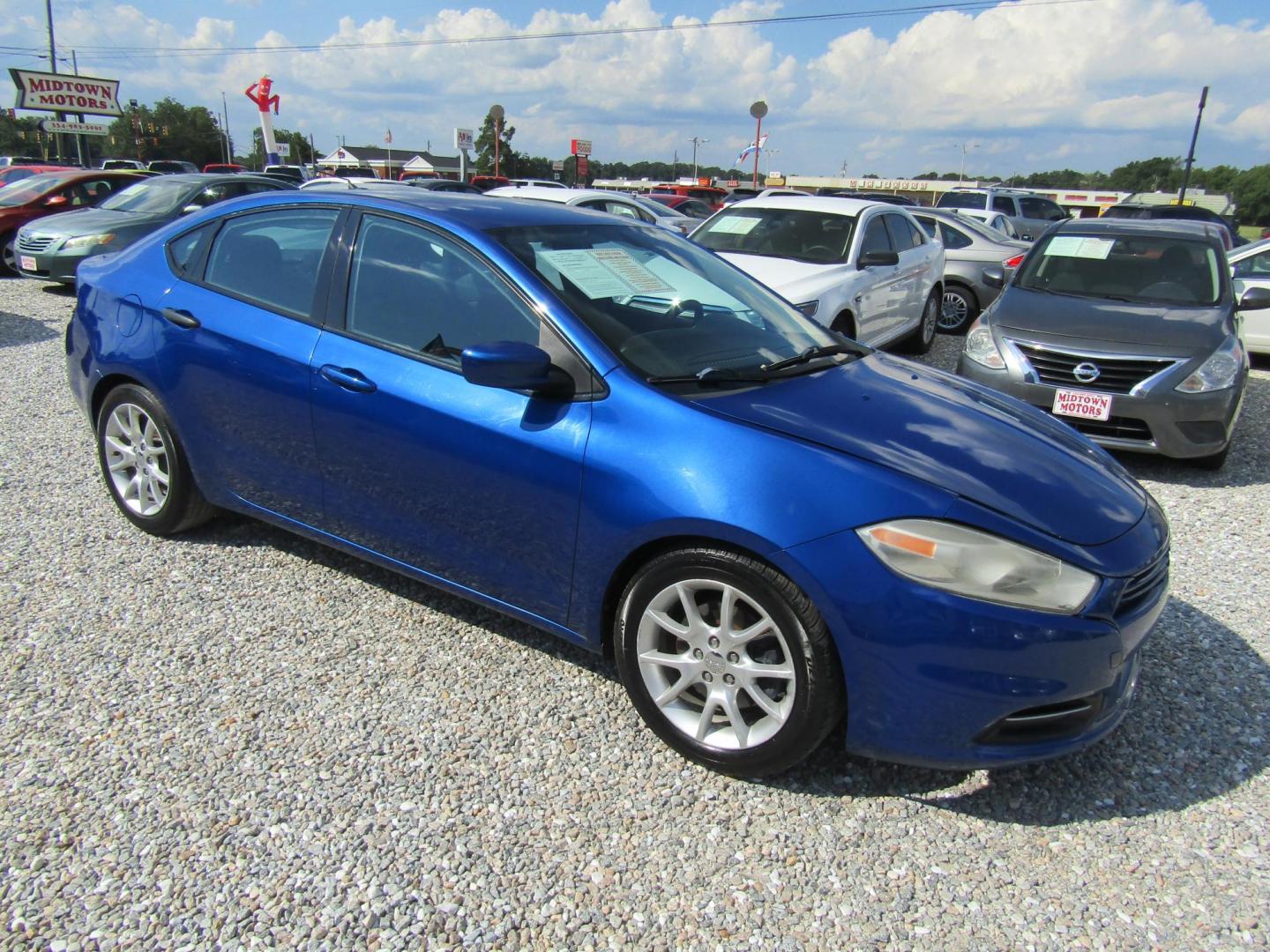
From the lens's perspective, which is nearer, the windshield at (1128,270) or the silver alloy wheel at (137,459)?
the silver alloy wheel at (137,459)

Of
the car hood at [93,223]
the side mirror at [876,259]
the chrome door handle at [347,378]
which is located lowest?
the car hood at [93,223]

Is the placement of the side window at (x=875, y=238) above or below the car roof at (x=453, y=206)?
below

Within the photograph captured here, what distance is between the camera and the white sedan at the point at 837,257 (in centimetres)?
718

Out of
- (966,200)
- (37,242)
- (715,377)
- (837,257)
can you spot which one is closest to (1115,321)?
(837,257)

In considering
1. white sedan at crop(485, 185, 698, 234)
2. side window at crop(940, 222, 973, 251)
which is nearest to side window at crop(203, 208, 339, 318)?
white sedan at crop(485, 185, 698, 234)

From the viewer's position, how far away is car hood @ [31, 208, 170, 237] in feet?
34.8

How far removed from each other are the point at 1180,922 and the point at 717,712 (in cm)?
125

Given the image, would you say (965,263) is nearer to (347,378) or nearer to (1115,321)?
(1115,321)

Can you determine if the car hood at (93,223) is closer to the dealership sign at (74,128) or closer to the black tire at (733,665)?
the black tire at (733,665)

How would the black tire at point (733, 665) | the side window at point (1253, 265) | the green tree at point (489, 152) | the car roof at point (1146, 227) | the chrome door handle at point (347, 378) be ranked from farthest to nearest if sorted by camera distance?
the green tree at point (489, 152)
the side window at point (1253, 265)
the car roof at point (1146, 227)
the chrome door handle at point (347, 378)
the black tire at point (733, 665)

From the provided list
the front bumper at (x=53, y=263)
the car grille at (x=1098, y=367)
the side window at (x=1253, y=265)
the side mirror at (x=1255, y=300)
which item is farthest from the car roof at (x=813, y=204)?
the front bumper at (x=53, y=263)

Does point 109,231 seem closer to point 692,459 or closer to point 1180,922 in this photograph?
point 692,459

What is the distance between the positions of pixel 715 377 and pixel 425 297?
3.52 ft

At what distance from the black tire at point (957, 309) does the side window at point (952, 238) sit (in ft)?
3.25
